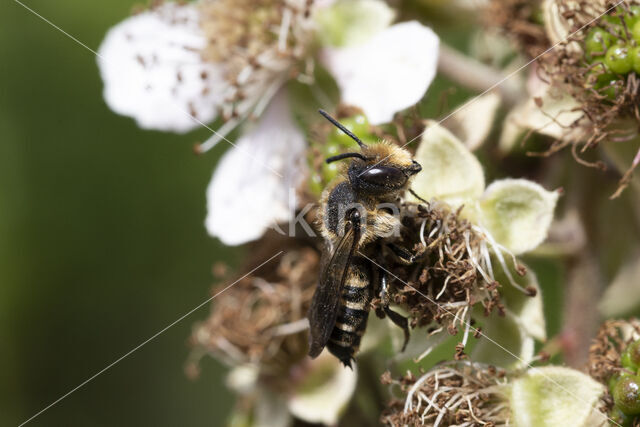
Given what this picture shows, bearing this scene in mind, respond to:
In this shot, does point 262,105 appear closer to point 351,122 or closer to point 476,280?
point 351,122

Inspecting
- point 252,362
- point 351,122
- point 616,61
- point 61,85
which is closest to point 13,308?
point 61,85

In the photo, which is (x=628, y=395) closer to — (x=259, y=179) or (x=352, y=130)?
(x=352, y=130)

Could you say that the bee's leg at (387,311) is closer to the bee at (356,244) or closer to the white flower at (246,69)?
the bee at (356,244)

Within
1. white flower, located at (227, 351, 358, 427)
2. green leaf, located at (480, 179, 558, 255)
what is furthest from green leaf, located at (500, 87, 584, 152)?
white flower, located at (227, 351, 358, 427)

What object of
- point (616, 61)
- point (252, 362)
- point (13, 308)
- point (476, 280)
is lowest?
point (13, 308)

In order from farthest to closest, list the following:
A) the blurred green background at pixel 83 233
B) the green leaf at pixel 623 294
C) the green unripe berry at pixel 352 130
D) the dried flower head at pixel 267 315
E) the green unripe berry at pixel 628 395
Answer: the blurred green background at pixel 83 233 → the dried flower head at pixel 267 315 → the green leaf at pixel 623 294 → the green unripe berry at pixel 352 130 → the green unripe berry at pixel 628 395

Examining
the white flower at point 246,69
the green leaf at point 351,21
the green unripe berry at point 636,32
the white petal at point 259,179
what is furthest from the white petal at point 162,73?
the green unripe berry at point 636,32

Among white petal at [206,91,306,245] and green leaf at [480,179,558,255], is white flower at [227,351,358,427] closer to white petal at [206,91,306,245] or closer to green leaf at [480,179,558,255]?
white petal at [206,91,306,245]
